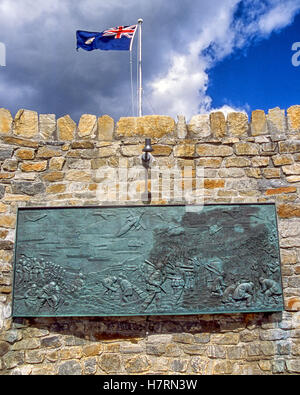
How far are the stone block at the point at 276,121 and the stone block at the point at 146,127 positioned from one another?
3.61 ft

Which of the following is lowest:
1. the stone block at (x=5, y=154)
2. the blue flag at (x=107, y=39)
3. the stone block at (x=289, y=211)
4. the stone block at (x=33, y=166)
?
the stone block at (x=289, y=211)

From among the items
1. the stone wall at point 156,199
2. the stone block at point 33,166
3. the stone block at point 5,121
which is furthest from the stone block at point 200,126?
the stone block at point 5,121

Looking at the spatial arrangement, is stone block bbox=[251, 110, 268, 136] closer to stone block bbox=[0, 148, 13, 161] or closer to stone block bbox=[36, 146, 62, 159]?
stone block bbox=[36, 146, 62, 159]

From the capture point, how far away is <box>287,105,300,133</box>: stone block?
3566mm

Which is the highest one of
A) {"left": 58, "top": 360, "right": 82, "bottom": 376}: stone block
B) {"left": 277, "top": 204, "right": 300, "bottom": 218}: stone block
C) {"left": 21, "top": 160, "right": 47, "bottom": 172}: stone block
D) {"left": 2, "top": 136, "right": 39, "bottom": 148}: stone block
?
{"left": 2, "top": 136, "right": 39, "bottom": 148}: stone block

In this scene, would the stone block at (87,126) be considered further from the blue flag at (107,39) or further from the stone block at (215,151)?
the blue flag at (107,39)

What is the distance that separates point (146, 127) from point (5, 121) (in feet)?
5.20

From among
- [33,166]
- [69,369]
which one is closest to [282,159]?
[33,166]

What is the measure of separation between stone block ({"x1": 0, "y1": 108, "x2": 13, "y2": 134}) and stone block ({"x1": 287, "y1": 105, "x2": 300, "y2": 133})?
315cm

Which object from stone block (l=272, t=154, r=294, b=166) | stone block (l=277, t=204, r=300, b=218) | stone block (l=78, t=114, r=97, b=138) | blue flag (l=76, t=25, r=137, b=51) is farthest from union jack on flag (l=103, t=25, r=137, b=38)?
stone block (l=277, t=204, r=300, b=218)

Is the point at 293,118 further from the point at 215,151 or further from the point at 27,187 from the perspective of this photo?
the point at 27,187

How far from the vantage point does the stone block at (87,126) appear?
3.60 m
